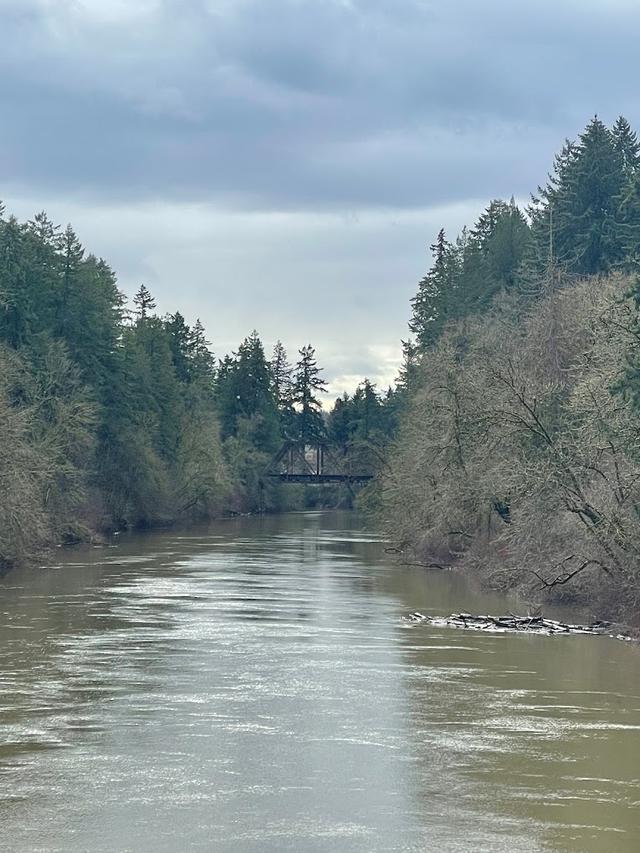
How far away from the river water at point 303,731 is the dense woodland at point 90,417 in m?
17.5

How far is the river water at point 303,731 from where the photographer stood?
1669 centimetres

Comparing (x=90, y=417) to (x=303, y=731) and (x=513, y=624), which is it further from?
(x=303, y=731)

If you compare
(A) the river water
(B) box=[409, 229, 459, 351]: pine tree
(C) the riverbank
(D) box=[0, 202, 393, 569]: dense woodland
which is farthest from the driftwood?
(B) box=[409, 229, 459, 351]: pine tree

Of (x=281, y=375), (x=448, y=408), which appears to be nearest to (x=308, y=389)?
(x=281, y=375)

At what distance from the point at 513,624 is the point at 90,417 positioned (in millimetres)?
43239

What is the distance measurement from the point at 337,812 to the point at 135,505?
67347 millimetres

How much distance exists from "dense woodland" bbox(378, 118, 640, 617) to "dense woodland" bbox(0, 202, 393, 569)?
58.7 feet

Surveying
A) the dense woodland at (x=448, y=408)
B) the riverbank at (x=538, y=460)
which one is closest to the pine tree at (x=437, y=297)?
the dense woodland at (x=448, y=408)

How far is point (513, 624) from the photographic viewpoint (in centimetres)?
3553

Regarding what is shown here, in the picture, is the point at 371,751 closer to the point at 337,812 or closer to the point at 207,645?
the point at 337,812

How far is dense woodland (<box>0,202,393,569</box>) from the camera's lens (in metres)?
57.5

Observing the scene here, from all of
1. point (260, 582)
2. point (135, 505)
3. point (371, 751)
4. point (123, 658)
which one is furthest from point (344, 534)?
point (371, 751)

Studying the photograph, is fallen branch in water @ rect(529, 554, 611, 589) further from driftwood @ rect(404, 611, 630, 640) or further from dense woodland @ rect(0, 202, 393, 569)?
dense woodland @ rect(0, 202, 393, 569)

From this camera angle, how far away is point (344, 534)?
287 feet
